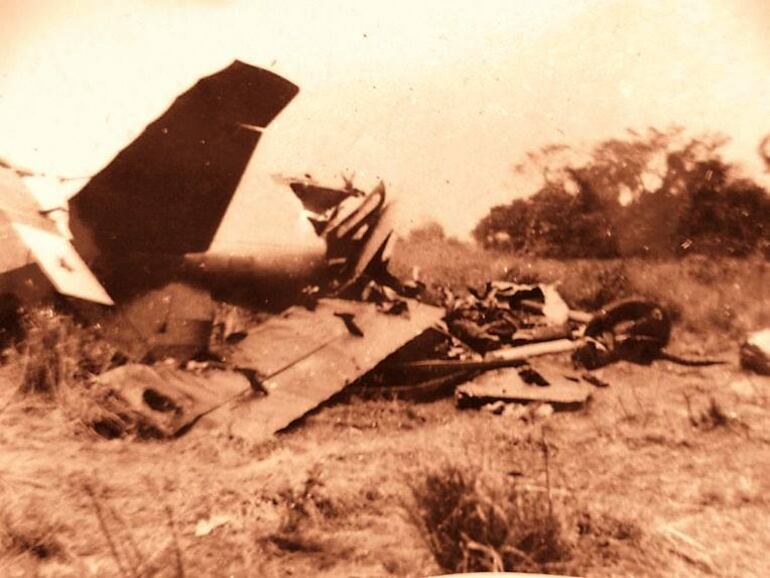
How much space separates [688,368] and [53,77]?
250 cm

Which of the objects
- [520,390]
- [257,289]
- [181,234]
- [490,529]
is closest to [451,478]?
[490,529]

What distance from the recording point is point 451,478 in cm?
197

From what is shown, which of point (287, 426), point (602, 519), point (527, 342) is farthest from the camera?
point (527, 342)

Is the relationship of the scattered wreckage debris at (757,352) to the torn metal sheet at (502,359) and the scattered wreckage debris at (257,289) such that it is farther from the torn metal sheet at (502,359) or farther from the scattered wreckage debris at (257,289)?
the torn metal sheet at (502,359)

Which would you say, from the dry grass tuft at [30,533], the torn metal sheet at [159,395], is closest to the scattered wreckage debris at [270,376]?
the torn metal sheet at [159,395]

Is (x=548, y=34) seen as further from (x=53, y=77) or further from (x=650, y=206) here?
(x=53, y=77)

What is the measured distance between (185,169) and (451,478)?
141 cm

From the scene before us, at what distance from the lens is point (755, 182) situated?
212 centimetres

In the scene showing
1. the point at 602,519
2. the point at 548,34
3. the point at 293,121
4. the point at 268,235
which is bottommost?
the point at 602,519

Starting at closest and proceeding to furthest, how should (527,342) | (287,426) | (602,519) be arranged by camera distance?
(602,519), (287,426), (527,342)

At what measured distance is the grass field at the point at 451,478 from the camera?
1.87 metres

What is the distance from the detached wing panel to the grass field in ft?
1.88

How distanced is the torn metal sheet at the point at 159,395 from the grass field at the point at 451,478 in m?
0.05

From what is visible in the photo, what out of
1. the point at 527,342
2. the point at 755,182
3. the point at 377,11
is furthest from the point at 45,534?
the point at 755,182
